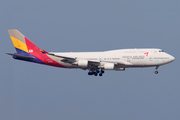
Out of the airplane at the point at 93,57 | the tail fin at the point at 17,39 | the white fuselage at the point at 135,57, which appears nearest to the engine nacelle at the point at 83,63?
the airplane at the point at 93,57

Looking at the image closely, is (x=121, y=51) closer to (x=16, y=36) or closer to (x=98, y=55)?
(x=98, y=55)

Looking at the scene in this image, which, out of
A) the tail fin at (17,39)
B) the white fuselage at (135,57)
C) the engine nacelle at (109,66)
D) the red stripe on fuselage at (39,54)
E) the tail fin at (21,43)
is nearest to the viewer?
the white fuselage at (135,57)

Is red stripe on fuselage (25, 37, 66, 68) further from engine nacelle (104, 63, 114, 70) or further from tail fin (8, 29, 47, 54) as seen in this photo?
engine nacelle (104, 63, 114, 70)

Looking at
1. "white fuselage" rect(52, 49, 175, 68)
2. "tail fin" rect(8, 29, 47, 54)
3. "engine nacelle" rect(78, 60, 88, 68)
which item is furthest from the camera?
"tail fin" rect(8, 29, 47, 54)

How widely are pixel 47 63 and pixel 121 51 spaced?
53.5ft

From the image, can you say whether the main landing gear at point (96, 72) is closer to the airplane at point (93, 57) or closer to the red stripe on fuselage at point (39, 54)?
the airplane at point (93, 57)

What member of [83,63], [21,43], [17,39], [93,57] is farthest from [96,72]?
[17,39]

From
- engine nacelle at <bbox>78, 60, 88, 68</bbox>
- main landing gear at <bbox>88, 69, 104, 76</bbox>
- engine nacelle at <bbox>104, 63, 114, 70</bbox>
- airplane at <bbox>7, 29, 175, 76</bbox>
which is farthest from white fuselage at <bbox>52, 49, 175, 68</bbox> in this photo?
main landing gear at <bbox>88, 69, 104, 76</bbox>

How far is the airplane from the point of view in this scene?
2234 inches

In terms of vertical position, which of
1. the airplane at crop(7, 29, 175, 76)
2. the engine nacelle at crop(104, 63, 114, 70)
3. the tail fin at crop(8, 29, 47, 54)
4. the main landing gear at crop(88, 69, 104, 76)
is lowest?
the main landing gear at crop(88, 69, 104, 76)

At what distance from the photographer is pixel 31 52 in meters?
62.9

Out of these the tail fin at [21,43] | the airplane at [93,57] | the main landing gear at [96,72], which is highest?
the tail fin at [21,43]

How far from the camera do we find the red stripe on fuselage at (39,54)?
203 feet

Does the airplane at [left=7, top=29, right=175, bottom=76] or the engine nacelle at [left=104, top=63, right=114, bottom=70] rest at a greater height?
the airplane at [left=7, top=29, right=175, bottom=76]
